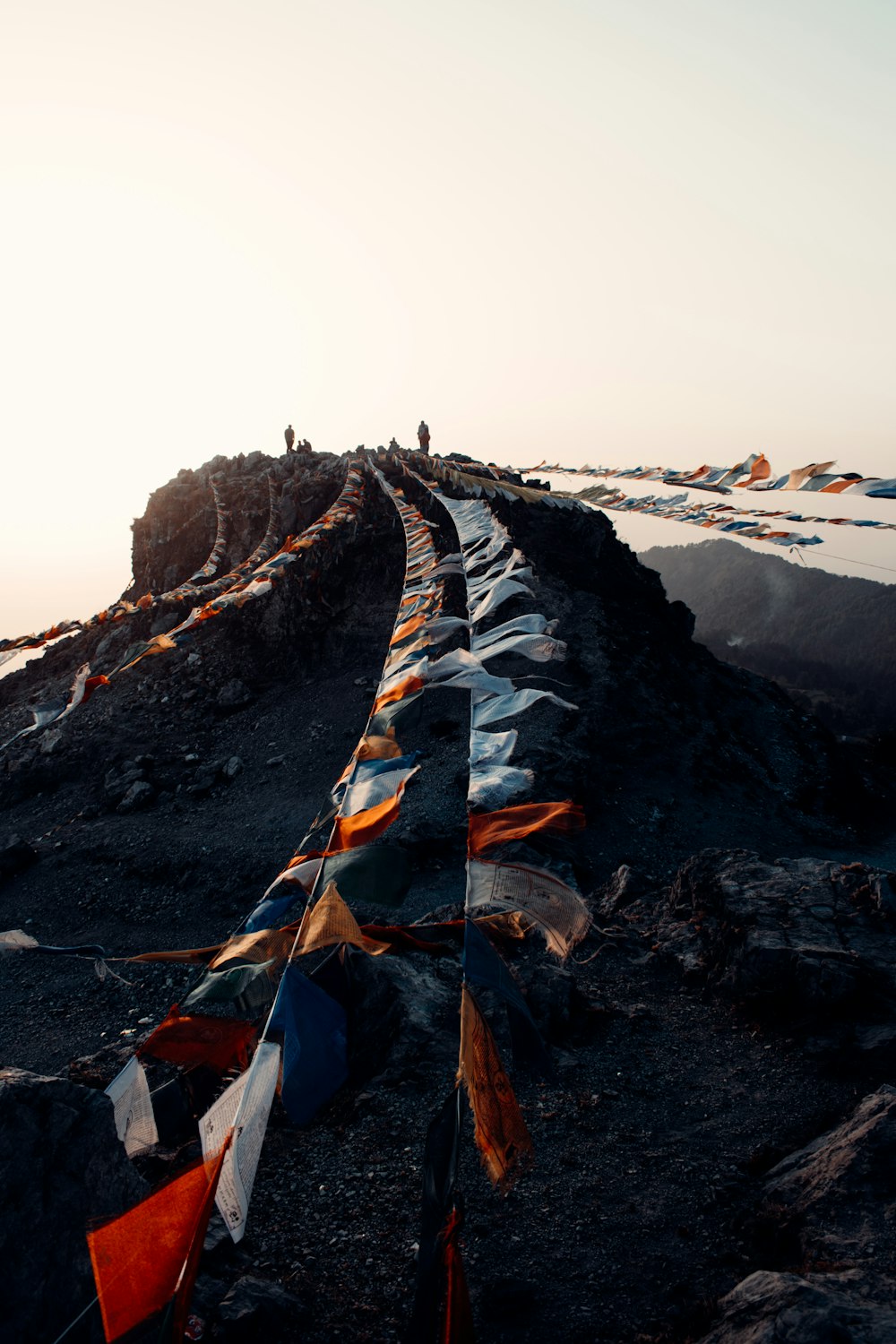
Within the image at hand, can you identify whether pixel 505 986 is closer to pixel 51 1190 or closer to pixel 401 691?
pixel 51 1190

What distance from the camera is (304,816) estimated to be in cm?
1372

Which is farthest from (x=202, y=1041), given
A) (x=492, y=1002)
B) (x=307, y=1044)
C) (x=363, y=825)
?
(x=492, y=1002)

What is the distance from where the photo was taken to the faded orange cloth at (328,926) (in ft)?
13.4

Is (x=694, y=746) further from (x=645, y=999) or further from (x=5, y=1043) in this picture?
(x=5, y=1043)

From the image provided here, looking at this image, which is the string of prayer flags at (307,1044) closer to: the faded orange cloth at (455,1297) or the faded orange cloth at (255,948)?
the faded orange cloth at (255,948)

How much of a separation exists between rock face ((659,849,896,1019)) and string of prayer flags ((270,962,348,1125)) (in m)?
4.60

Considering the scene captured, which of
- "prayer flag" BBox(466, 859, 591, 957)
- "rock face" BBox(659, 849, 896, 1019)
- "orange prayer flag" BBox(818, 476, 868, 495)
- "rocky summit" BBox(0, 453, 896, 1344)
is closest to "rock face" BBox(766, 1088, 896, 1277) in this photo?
"rocky summit" BBox(0, 453, 896, 1344)

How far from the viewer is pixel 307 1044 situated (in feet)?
12.3

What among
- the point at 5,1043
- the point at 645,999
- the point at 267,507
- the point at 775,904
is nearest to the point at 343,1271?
the point at 645,999

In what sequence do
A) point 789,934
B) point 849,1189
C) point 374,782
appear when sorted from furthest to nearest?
1. point 789,934
2. point 374,782
3. point 849,1189

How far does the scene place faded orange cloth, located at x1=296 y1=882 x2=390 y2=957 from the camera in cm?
409

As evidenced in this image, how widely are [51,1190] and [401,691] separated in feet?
14.4

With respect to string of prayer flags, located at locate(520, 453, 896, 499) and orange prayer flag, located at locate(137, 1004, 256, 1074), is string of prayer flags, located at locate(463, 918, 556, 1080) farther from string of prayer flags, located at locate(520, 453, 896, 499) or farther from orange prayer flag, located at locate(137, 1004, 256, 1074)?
string of prayer flags, located at locate(520, 453, 896, 499)

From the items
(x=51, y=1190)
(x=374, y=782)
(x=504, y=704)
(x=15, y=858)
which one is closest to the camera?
(x=51, y=1190)
